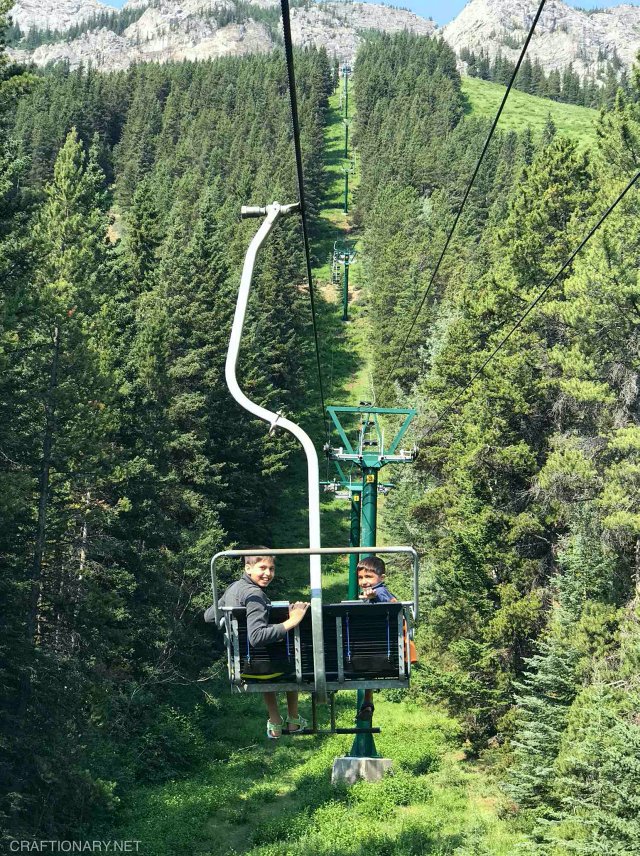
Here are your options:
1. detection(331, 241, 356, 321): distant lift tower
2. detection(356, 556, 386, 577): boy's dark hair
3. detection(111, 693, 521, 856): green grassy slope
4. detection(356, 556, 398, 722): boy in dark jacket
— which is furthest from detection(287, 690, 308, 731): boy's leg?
detection(331, 241, 356, 321): distant lift tower

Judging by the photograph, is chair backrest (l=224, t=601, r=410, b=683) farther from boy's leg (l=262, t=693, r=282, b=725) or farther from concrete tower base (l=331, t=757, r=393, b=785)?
concrete tower base (l=331, t=757, r=393, b=785)

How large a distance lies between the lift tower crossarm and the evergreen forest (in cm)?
980

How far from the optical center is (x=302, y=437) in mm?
7914

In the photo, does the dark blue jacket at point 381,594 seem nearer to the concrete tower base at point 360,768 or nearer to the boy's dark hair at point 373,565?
the boy's dark hair at point 373,565

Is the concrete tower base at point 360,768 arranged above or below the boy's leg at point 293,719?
below

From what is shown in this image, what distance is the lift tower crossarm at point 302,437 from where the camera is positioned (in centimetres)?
768

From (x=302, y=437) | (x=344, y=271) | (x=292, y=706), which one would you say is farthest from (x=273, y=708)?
(x=344, y=271)

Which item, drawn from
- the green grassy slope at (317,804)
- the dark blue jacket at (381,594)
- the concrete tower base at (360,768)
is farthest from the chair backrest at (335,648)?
the green grassy slope at (317,804)

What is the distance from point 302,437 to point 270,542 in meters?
40.1

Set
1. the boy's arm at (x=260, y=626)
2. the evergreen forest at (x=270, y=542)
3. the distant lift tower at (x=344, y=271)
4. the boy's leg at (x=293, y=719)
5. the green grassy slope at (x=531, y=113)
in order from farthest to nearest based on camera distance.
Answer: the green grassy slope at (x=531, y=113)
the distant lift tower at (x=344, y=271)
the evergreen forest at (x=270, y=542)
the boy's leg at (x=293, y=719)
the boy's arm at (x=260, y=626)

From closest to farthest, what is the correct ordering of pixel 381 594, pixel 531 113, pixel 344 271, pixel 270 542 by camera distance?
pixel 381 594, pixel 270 542, pixel 344 271, pixel 531 113

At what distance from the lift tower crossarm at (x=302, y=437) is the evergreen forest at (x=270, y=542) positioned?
980cm

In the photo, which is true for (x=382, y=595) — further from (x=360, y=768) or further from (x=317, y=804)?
(x=317, y=804)

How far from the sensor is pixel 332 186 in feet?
445
